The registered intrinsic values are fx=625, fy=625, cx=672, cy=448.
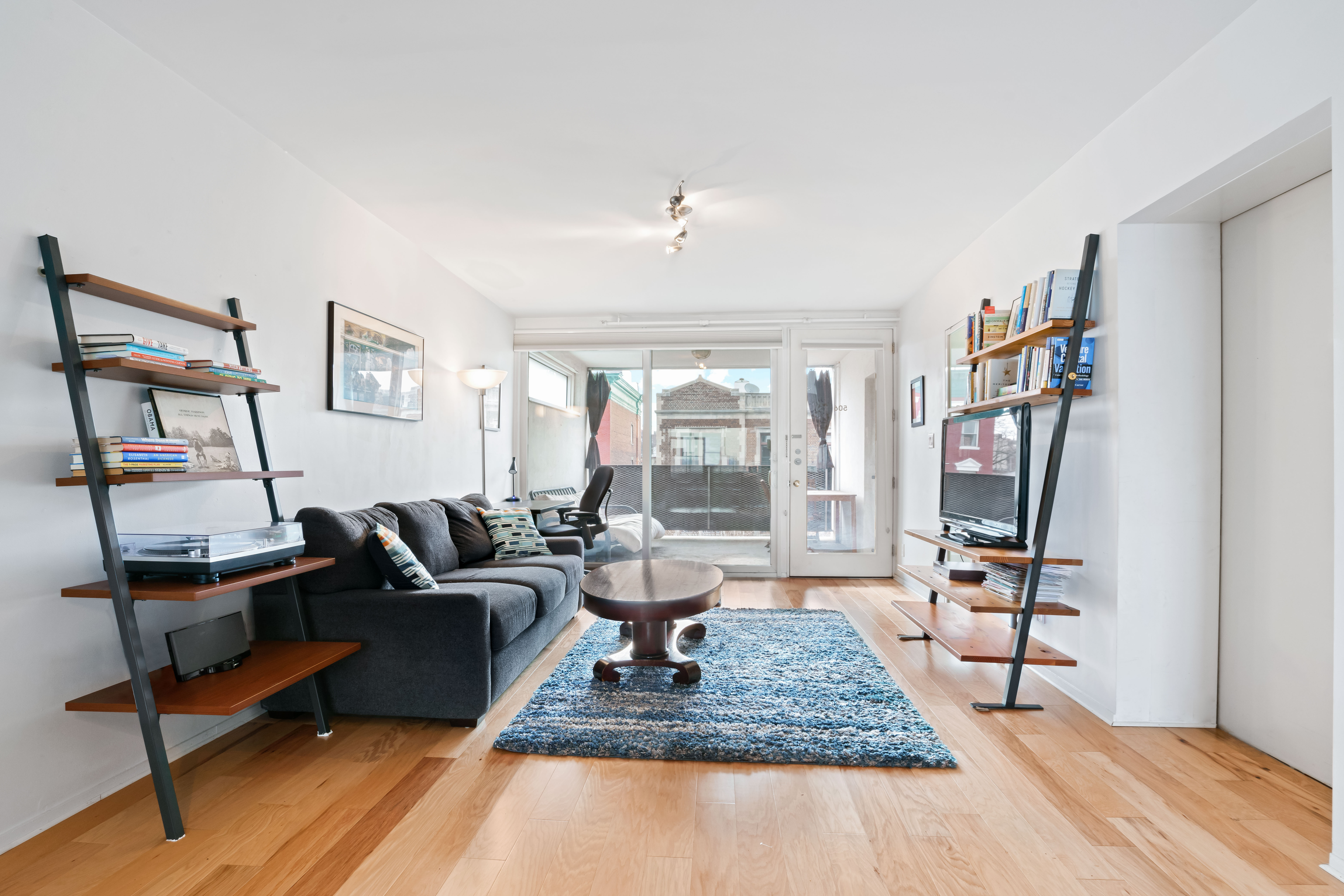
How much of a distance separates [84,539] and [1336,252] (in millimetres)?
3634

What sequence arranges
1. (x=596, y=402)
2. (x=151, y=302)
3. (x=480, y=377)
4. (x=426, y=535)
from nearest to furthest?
1. (x=151, y=302)
2. (x=426, y=535)
3. (x=480, y=377)
4. (x=596, y=402)

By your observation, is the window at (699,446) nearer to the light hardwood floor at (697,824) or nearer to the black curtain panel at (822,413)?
the black curtain panel at (822,413)

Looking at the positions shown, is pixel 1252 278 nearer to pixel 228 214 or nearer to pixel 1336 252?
pixel 1336 252

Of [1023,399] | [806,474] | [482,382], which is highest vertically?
[482,382]

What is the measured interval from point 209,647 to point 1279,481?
147 inches

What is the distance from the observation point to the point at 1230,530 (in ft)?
7.81

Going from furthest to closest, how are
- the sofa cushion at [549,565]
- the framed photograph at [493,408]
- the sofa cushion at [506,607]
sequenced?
the framed photograph at [493,408], the sofa cushion at [549,565], the sofa cushion at [506,607]

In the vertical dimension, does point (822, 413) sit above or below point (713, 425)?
above

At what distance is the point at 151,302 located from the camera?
1.97 m

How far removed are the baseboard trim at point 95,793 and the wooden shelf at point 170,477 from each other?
0.89 metres

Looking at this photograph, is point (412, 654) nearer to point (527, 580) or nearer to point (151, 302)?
point (527, 580)

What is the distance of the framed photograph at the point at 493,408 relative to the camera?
199 inches

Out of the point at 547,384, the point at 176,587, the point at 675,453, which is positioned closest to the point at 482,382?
the point at 547,384

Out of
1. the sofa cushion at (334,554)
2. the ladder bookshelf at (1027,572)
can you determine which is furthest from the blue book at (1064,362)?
the sofa cushion at (334,554)
